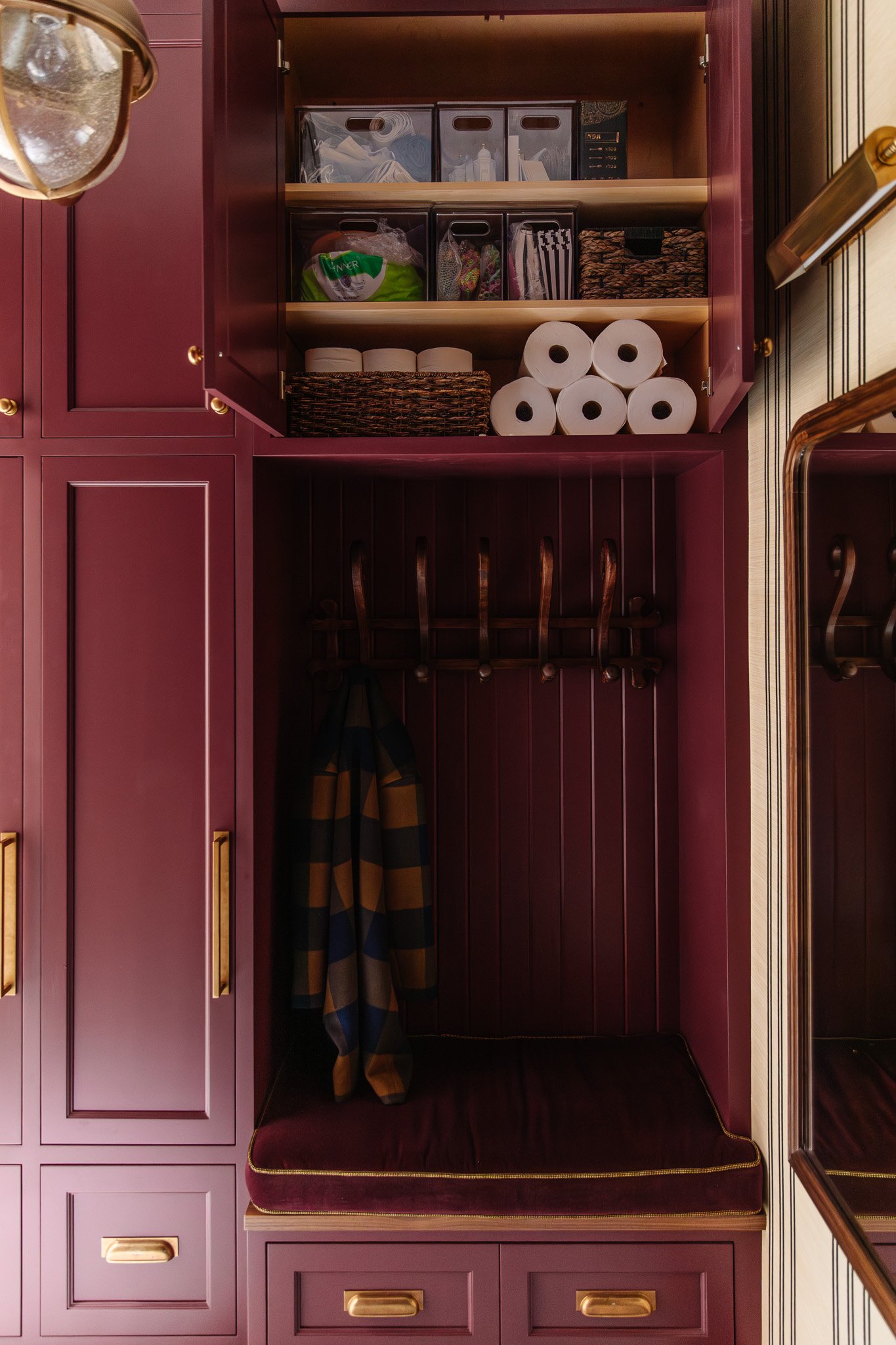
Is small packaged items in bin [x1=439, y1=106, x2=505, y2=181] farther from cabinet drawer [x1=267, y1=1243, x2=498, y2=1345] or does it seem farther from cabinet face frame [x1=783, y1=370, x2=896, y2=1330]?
cabinet drawer [x1=267, y1=1243, x2=498, y2=1345]

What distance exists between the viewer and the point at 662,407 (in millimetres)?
1485

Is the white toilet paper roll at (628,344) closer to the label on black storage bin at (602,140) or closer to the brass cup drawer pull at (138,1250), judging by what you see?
the label on black storage bin at (602,140)

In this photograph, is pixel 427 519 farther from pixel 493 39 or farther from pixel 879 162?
pixel 879 162

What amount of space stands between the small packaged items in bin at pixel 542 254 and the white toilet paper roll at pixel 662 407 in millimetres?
235

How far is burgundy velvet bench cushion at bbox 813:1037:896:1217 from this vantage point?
0.97 m

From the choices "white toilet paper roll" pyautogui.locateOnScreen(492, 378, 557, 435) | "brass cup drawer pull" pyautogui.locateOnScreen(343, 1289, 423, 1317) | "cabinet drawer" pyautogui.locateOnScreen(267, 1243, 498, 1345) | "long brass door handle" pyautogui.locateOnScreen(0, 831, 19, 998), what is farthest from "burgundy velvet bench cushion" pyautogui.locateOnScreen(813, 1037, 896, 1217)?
"long brass door handle" pyautogui.locateOnScreen(0, 831, 19, 998)

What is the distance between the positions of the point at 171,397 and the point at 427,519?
0.61 metres

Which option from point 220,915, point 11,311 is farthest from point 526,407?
point 220,915

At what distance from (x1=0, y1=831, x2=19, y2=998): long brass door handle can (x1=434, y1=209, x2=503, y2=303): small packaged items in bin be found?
1.26m

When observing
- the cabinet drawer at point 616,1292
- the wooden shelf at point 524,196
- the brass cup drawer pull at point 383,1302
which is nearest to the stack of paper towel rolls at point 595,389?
the wooden shelf at point 524,196

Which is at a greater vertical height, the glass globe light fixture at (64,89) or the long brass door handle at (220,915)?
the glass globe light fixture at (64,89)

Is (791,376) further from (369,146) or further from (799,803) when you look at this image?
(369,146)

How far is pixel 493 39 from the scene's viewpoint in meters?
1.57

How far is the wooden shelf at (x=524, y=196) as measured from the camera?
1.44 meters
